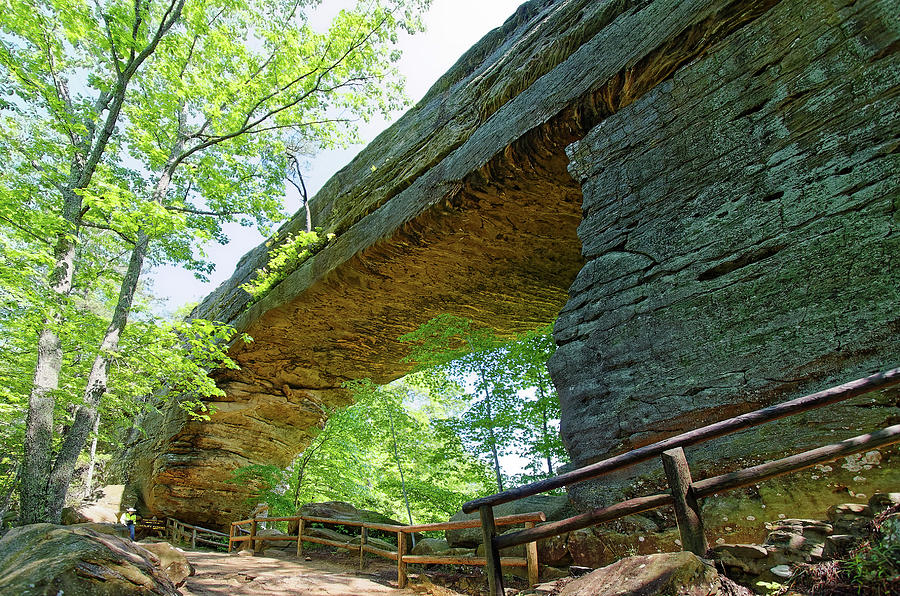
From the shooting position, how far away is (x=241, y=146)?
34.4ft

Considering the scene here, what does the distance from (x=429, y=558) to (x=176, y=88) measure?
10164mm

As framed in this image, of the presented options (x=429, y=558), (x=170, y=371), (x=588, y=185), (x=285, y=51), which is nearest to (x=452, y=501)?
(x=429, y=558)

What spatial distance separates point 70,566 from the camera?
9.11 ft

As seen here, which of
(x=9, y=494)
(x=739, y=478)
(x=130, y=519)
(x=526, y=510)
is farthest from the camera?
(x=9, y=494)

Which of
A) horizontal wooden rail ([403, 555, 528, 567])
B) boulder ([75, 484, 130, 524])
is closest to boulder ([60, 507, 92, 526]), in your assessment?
boulder ([75, 484, 130, 524])

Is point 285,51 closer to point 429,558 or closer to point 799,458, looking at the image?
point 429,558

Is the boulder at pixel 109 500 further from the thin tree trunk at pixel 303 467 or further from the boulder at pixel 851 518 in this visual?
the boulder at pixel 851 518

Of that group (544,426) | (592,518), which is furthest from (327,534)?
(592,518)

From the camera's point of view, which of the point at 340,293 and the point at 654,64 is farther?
the point at 340,293

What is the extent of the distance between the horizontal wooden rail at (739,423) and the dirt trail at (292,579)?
381cm

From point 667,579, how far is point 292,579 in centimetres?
608

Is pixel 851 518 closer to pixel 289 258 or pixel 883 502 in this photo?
pixel 883 502

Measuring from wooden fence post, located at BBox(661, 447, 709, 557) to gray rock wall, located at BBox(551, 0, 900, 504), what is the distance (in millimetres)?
1566

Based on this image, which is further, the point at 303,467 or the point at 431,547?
the point at 303,467
